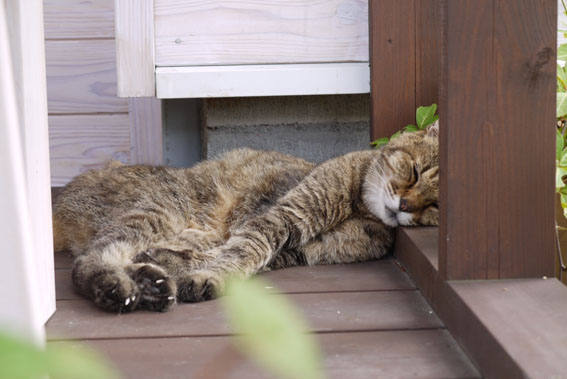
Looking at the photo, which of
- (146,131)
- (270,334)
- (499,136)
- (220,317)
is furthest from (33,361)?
(146,131)

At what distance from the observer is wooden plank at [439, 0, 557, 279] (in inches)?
67.6

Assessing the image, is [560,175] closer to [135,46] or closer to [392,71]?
[392,71]

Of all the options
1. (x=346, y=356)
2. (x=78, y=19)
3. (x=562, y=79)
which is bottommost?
(x=346, y=356)

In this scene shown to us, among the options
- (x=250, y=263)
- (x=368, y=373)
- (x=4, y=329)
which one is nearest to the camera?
(x=4, y=329)

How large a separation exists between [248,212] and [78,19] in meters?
2.40

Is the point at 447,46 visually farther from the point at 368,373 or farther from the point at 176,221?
the point at 176,221

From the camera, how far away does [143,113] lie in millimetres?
4555

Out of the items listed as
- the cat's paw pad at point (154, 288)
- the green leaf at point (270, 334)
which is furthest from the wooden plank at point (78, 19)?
the green leaf at point (270, 334)

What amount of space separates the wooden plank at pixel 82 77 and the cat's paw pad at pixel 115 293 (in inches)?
106

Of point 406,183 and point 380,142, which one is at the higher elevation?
point 380,142

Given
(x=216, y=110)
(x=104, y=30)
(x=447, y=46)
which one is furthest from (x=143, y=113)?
(x=447, y=46)

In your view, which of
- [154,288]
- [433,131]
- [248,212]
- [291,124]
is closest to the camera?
[154,288]

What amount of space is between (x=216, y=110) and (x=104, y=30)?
4.58ft

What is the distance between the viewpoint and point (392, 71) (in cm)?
341
